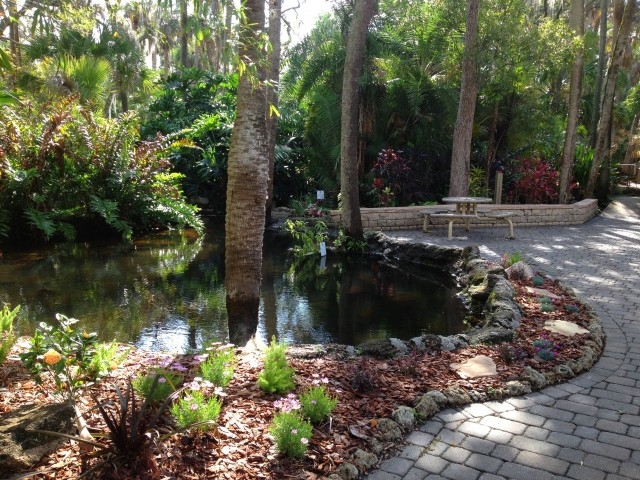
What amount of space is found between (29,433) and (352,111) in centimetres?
843

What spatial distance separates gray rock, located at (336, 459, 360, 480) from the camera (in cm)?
→ 264

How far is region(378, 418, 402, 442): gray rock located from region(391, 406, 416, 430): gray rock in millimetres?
52

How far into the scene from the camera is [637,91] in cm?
2444

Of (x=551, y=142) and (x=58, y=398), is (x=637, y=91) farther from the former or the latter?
(x=58, y=398)

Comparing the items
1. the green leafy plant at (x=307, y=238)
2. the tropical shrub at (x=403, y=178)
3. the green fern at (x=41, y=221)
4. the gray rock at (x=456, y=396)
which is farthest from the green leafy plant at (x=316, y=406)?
the tropical shrub at (x=403, y=178)

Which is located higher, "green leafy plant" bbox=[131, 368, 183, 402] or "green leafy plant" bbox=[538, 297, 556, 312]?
"green leafy plant" bbox=[131, 368, 183, 402]

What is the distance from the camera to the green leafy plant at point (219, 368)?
10.5 feet

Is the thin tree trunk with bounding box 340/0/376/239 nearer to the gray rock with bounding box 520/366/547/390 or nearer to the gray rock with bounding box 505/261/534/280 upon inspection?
the gray rock with bounding box 505/261/534/280

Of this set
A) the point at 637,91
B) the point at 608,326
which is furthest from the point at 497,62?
the point at 637,91

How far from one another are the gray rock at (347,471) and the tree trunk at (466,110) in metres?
10.6

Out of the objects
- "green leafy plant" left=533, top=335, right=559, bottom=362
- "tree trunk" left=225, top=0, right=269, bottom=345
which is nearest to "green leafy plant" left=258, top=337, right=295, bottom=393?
"tree trunk" left=225, top=0, right=269, bottom=345

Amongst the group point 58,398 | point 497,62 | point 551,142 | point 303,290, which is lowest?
point 303,290

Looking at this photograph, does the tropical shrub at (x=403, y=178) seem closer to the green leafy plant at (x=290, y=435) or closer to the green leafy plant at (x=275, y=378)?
the green leafy plant at (x=275, y=378)

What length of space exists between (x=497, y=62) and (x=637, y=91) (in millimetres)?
16211
